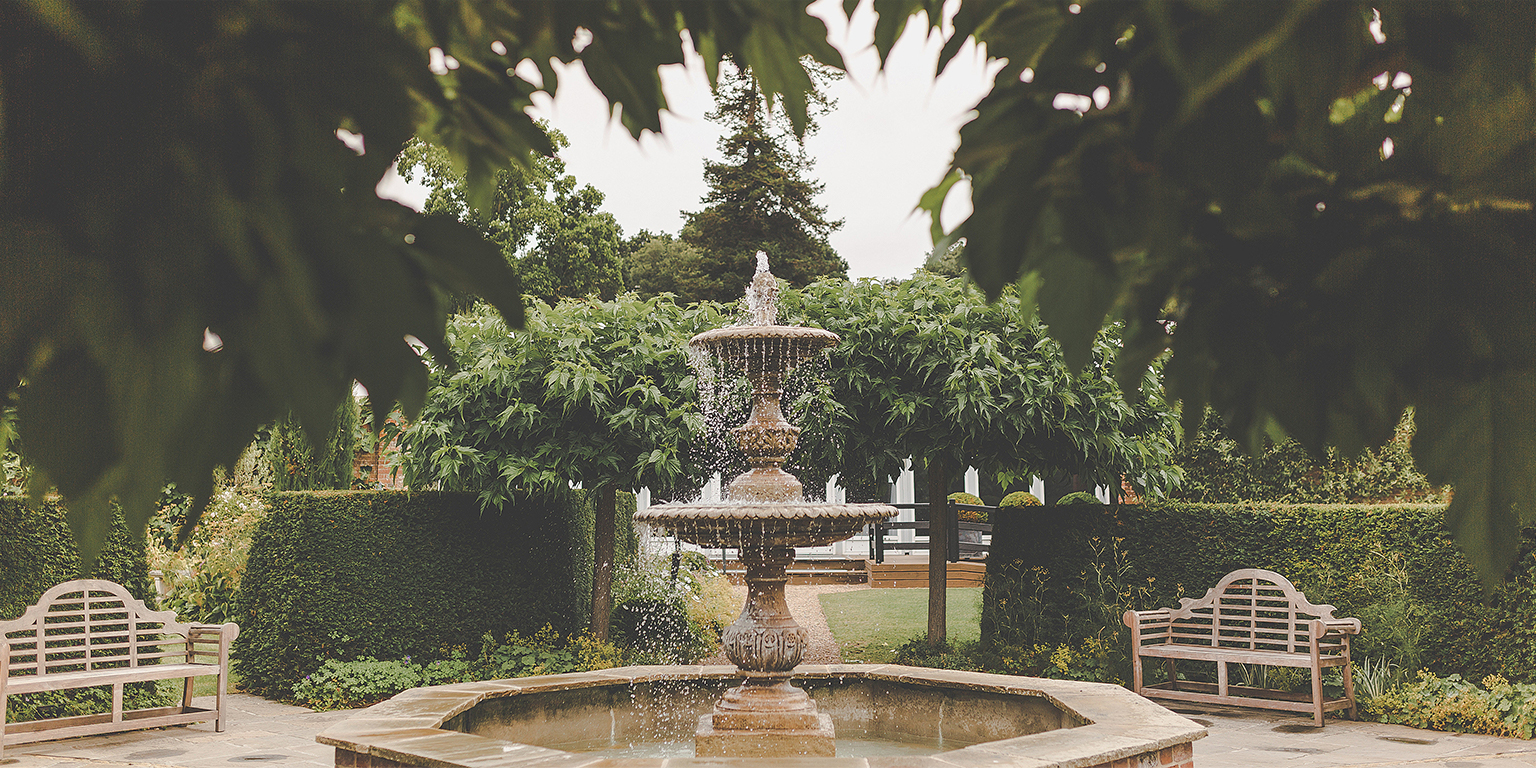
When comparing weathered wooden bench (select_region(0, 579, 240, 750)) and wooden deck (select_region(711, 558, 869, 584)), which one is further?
wooden deck (select_region(711, 558, 869, 584))

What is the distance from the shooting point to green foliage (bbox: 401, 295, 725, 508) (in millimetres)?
9180

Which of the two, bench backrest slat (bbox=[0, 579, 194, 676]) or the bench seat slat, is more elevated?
bench backrest slat (bbox=[0, 579, 194, 676])

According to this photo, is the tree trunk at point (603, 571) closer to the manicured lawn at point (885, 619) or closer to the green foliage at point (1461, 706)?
the manicured lawn at point (885, 619)

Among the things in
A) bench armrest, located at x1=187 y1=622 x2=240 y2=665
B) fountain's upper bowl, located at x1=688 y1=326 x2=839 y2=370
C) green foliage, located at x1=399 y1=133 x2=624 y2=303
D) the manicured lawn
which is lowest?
the manicured lawn

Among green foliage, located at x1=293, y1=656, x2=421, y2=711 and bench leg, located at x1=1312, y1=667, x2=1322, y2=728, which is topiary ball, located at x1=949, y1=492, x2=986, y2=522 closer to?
bench leg, located at x1=1312, y1=667, x2=1322, y2=728

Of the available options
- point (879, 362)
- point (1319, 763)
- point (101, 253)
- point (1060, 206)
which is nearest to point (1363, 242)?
point (1060, 206)

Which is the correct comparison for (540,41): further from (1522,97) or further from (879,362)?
(879,362)

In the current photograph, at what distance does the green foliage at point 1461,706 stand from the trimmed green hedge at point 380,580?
24.8 ft

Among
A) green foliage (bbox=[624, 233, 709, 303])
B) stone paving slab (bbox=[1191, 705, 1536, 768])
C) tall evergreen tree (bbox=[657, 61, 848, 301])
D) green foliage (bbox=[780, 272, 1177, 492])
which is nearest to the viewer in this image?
stone paving slab (bbox=[1191, 705, 1536, 768])

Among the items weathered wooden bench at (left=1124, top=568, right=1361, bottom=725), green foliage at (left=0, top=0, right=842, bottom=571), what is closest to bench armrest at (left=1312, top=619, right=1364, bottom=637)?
weathered wooden bench at (left=1124, top=568, right=1361, bottom=725)

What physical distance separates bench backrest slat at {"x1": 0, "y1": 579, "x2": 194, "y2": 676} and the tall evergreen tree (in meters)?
22.0

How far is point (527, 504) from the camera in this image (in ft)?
33.8

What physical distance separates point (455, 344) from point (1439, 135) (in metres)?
9.61

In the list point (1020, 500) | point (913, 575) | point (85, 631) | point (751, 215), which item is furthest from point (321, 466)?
point (751, 215)
